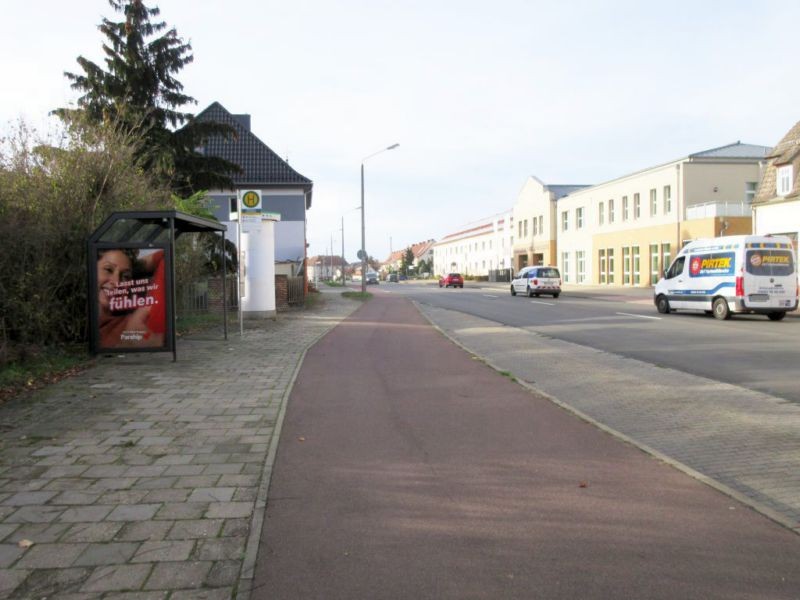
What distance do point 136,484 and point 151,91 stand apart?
20.6m

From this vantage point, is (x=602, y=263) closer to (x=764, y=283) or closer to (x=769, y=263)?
(x=769, y=263)

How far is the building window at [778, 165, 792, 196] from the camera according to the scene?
29150mm

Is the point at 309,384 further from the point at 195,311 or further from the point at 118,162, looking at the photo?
the point at 195,311

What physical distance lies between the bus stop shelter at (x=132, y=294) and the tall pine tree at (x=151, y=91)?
10972mm

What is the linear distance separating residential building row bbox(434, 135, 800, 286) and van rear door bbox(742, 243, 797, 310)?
1073 centimetres

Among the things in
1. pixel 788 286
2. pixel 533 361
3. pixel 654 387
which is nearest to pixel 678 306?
pixel 788 286

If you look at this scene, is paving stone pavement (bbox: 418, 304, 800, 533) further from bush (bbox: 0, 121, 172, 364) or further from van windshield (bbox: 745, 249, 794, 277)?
van windshield (bbox: 745, 249, 794, 277)

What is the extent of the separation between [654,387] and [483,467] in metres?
4.68

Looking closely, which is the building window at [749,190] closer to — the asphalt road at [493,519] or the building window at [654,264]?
the building window at [654,264]

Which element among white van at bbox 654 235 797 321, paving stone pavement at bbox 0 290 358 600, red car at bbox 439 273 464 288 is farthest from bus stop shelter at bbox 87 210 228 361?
red car at bbox 439 273 464 288

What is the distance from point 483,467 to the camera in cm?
536

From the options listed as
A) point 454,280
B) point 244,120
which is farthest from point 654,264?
point 244,120

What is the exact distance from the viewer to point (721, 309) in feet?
67.3

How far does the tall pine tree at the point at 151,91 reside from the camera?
21.5 m
